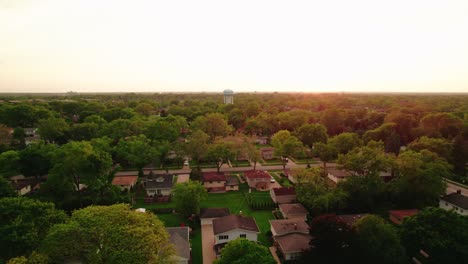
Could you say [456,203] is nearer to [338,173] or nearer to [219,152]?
[338,173]

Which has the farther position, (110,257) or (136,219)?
(136,219)

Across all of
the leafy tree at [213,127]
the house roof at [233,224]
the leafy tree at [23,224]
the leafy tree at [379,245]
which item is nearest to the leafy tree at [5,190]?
the leafy tree at [23,224]

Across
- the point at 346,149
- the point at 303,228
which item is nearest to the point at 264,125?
the point at 346,149

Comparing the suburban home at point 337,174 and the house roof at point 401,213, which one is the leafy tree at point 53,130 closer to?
the suburban home at point 337,174

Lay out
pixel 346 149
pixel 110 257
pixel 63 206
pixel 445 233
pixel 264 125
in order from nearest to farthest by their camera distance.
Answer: pixel 110 257, pixel 445 233, pixel 63 206, pixel 346 149, pixel 264 125

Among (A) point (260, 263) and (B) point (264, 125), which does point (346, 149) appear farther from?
(A) point (260, 263)

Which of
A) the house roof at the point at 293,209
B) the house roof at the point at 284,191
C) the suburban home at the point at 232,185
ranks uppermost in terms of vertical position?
the house roof at the point at 284,191
